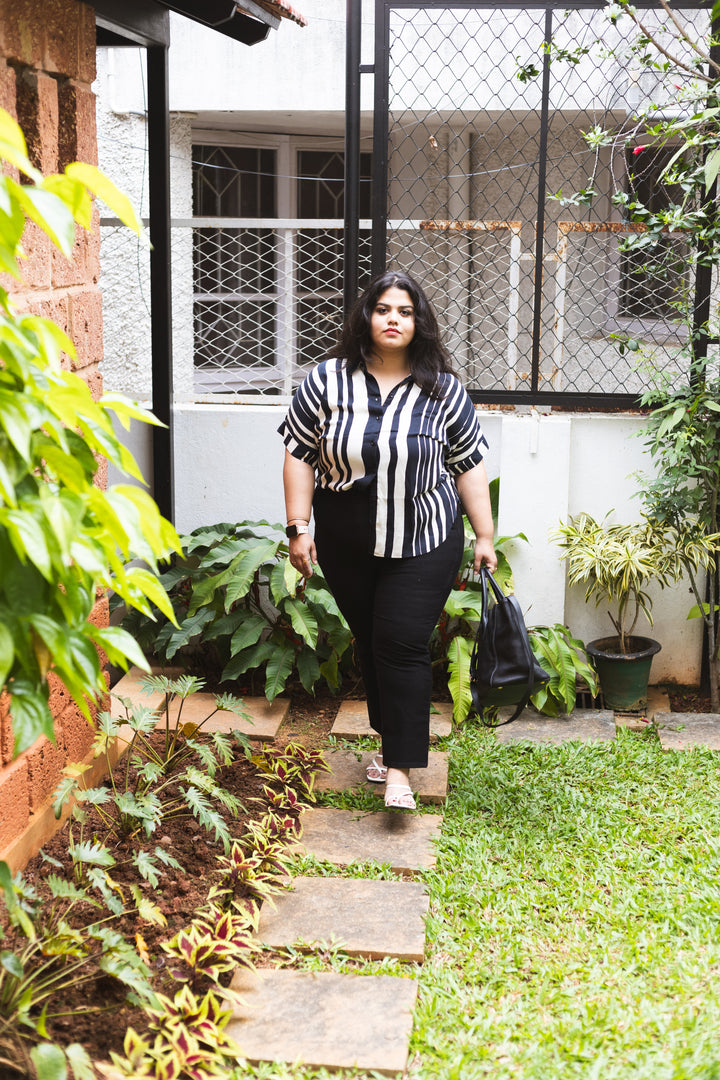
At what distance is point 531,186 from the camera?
800 centimetres

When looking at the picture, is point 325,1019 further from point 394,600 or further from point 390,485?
point 390,485

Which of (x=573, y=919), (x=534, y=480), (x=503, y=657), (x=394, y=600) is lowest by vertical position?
(x=573, y=919)

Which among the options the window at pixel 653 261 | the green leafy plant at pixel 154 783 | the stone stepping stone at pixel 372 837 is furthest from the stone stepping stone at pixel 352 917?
the window at pixel 653 261

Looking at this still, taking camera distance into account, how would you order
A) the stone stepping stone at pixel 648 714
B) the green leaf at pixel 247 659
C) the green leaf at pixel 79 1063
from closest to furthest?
the green leaf at pixel 79 1063 → the green leaf at pixel 247 659 → the stone stepping stone at pixel 648 714

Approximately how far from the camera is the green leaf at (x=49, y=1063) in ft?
6.66

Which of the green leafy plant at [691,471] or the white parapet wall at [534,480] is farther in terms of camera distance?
the white parapet wall at [534,480]

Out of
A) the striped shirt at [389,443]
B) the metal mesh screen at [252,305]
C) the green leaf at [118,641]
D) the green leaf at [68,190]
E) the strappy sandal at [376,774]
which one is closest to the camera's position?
the green leaf at [68,190]

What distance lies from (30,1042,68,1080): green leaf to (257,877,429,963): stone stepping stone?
102 cm

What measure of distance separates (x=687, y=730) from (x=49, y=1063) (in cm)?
322

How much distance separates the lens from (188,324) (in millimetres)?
7164

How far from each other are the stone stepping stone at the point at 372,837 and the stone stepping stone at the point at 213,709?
0.69m

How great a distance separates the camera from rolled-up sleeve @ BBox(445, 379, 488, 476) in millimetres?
3789

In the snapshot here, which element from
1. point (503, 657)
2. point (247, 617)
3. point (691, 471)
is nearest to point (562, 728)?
point (503, 657)

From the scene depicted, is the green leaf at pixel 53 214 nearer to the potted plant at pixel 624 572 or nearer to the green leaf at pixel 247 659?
the green leaf at pixel 247 659
